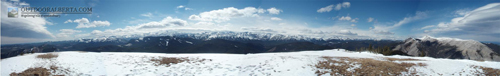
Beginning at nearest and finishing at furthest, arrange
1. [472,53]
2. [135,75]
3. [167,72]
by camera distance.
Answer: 1. [135,75]
2. [167,72]
3. [472,53]

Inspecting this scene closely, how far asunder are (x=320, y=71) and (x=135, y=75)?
1126 cm

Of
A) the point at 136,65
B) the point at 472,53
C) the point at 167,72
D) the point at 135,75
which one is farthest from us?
the point at 472,53

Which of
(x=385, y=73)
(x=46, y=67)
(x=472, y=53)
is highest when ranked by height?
(x=46, y=67)

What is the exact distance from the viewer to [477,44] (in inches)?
6796

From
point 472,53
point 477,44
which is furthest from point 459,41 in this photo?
point 472,53

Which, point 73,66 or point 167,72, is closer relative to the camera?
point 167,72

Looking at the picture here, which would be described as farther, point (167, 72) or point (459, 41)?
point (459, 41)

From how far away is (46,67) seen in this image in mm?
11867

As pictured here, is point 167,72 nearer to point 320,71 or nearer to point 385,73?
point 320,71

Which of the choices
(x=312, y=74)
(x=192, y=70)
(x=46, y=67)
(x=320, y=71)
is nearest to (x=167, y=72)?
(x=192, y=70)

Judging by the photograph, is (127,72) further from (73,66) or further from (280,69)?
(280,69)

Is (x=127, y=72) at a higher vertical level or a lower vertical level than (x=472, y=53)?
higher

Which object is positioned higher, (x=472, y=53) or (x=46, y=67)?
(x=46, y=67)

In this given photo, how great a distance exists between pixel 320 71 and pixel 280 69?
2528 mm
